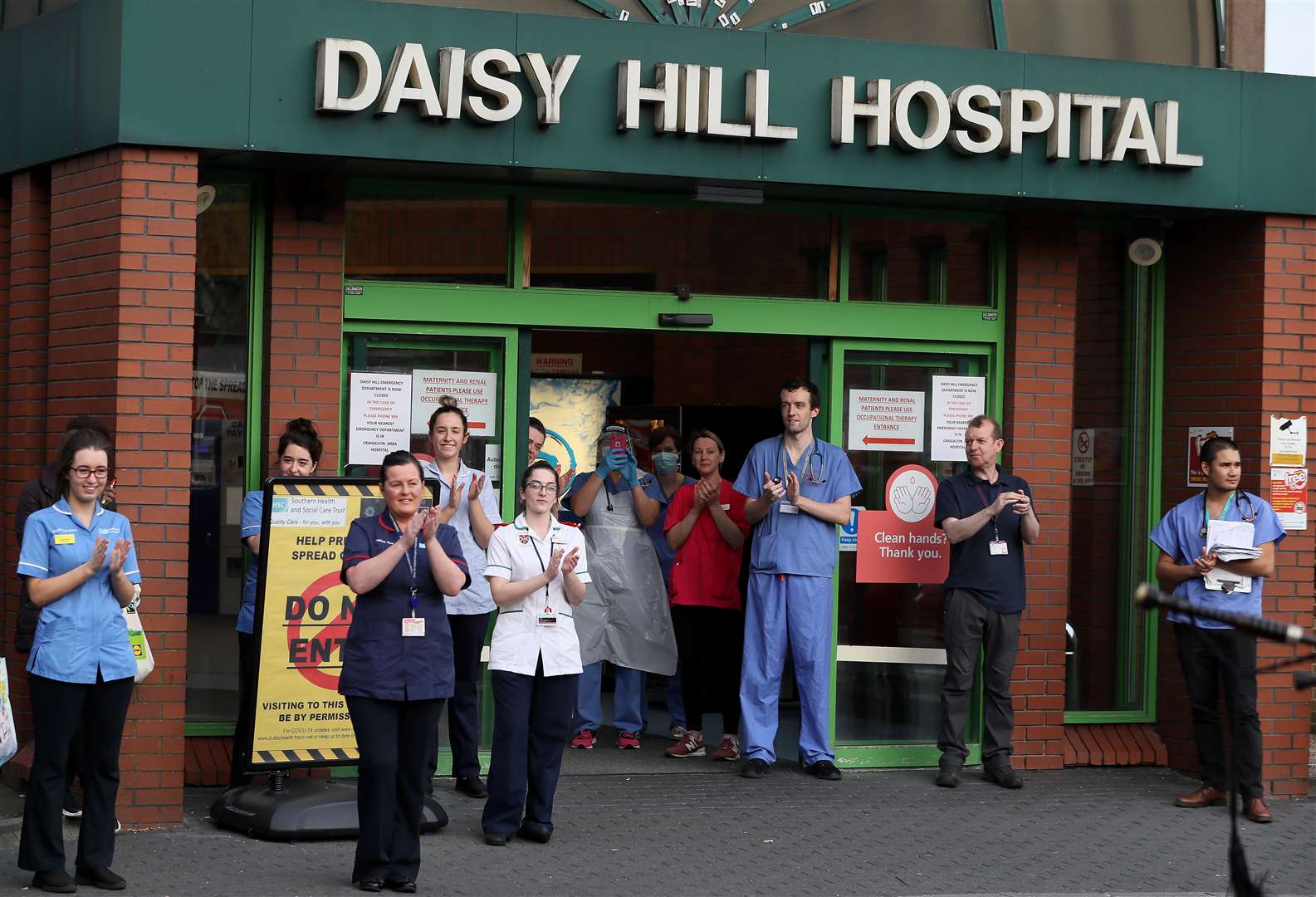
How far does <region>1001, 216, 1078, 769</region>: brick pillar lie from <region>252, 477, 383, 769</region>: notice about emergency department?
3956mm

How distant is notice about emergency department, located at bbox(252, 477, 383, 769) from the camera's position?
7.68m

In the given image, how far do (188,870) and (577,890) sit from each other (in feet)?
5.38

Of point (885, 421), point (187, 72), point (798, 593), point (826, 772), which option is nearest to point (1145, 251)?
point (885, 421)

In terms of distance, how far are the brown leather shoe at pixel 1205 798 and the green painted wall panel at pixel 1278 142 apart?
10.7ft

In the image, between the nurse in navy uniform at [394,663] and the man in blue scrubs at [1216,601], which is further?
Result: the man in blue scrubs at [1216,601]

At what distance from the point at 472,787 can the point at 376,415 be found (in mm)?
2020

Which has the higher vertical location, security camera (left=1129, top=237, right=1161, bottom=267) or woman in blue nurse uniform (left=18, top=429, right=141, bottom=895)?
security camera (left=1129, top=237, right=1161, bottom=267)

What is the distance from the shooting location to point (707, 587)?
32.8ft

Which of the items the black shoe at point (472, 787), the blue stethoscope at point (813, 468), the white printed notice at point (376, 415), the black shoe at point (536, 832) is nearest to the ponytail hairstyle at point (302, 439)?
the white printed notice at point (376, 415)

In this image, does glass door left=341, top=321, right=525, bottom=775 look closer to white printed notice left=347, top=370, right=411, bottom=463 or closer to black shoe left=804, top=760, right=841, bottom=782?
white printed notice left=347, top=370, right=411, bottom=463

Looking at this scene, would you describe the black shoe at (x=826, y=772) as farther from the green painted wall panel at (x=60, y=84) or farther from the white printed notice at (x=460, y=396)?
the green painted wall panel at (x=60, y=84)

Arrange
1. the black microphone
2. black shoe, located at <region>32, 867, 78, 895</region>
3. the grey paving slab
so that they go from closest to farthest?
the black microphone → black shoe, located at <region>32, 867, 78, 895</region> → the grey paving slab

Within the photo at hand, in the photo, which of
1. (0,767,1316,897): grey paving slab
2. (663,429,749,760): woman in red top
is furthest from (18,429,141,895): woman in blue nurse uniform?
(663,429,749,760): woman in red top

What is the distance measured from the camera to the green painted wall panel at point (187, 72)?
7594 millimetres
